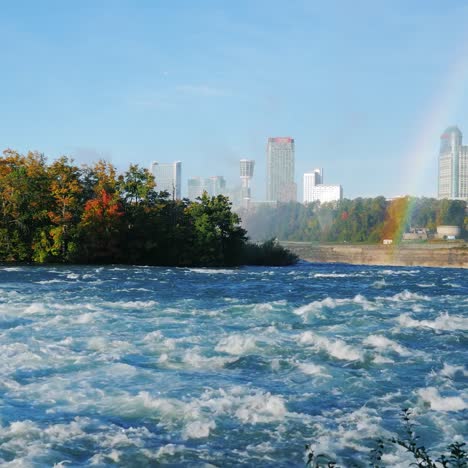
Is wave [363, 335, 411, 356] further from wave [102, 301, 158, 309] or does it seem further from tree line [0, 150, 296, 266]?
tree line [0, 150, 296, 266]

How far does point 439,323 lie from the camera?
66.5 ft

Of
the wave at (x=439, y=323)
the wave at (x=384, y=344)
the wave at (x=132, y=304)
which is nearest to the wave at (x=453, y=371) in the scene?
→ the wave at (x=384, y=344)

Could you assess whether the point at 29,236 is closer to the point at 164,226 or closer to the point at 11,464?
the point at 164,226

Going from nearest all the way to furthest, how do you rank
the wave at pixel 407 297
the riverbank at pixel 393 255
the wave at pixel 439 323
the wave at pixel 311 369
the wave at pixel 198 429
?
the wave at pixel 198 429 < the wave at pixel 311 369 < the wave at pixel 439 323 < the wave at pixel 407 297 < the riverbank at pixel 393 255

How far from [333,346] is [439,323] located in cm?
579

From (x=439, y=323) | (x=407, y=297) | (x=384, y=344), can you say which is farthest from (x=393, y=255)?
(x=384, y=344)

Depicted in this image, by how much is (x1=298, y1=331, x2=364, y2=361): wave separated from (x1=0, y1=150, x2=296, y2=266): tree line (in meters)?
35.5

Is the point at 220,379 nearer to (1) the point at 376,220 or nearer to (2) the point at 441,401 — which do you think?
(2) the point at 441,401

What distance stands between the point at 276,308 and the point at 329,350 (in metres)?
8.04

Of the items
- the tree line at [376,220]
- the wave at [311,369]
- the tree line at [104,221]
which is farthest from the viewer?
the tree line at [376,220]

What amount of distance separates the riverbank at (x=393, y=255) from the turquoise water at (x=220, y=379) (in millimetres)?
52979

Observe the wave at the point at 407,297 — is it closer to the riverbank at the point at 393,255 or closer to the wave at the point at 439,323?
the wave at the point at 439,323

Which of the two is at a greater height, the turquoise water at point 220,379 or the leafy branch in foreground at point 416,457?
the leafy branch in foreground at point 416,457

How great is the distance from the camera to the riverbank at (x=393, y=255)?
249 feet
